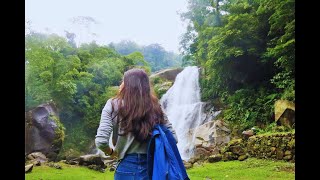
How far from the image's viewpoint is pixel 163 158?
4.59 ft

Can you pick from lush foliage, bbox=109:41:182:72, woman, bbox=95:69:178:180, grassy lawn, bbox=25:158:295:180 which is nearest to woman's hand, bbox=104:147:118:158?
woman, bbox=95:69:178:180

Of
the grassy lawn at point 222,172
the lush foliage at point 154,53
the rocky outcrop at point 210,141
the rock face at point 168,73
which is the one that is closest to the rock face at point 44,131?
the grassy lawn at point 222,172

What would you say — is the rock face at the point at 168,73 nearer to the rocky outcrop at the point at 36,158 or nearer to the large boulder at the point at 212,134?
the large boulder at the point at 212,134

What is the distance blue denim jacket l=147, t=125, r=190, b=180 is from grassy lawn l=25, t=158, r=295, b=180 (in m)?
2.90

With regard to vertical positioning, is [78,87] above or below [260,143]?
above

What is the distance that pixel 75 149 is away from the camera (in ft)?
17.4

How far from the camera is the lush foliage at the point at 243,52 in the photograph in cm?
456

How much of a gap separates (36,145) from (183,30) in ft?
8.35

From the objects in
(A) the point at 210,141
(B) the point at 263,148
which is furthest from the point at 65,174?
(B) the point at 263,148

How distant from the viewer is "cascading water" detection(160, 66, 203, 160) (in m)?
5.25

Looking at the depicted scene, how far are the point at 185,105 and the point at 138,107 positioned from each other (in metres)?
4.45

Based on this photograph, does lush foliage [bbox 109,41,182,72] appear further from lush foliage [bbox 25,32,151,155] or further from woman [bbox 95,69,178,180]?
woman [bbox 95,69,178,180]
